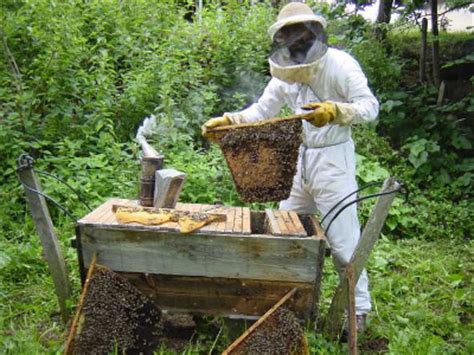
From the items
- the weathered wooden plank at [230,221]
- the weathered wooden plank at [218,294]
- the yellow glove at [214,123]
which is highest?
Answer: the yellow glove at [214,123]

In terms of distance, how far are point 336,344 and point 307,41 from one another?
1757 mm

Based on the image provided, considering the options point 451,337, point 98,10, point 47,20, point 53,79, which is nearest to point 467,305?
point 451,337

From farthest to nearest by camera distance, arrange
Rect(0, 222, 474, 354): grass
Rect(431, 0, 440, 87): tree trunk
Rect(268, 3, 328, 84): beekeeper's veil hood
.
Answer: Rect(431, 0, 440, 87): tree trunk, Rect(0, 222, 474, 354): grass, Rect(268, 3, 328, 84): beekeeper's veil hood

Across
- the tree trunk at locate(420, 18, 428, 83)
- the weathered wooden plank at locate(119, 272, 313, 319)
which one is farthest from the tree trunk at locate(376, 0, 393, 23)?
the weathered wooden plank at locate(119, 272, 313, 319)

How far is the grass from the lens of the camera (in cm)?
266

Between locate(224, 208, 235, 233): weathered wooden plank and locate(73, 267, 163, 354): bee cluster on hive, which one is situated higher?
locate(224, 208, 235, 233): weathered wooden plank

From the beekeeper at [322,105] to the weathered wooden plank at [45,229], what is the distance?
101 centimetres

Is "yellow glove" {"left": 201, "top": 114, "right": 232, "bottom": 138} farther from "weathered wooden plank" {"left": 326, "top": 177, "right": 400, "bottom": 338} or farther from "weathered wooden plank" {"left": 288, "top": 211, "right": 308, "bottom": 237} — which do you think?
"weathered wooden plank" {"left": 326, "top": 177, "right": 400, "bottom": 338}

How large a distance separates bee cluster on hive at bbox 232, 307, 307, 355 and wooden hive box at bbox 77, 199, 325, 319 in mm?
110

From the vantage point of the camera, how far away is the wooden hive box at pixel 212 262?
2346 millimetres

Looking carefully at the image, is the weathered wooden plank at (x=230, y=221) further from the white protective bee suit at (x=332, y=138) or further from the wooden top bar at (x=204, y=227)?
the white protective bee suit at (x=332, y=138)

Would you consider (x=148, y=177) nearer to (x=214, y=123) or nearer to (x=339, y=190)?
(x=214, y=123)

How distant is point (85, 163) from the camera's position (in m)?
4.46

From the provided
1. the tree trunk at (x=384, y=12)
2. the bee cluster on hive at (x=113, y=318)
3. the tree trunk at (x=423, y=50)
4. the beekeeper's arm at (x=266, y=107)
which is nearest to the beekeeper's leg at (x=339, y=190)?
the beekeeper's arm at (x=266, y=107)
